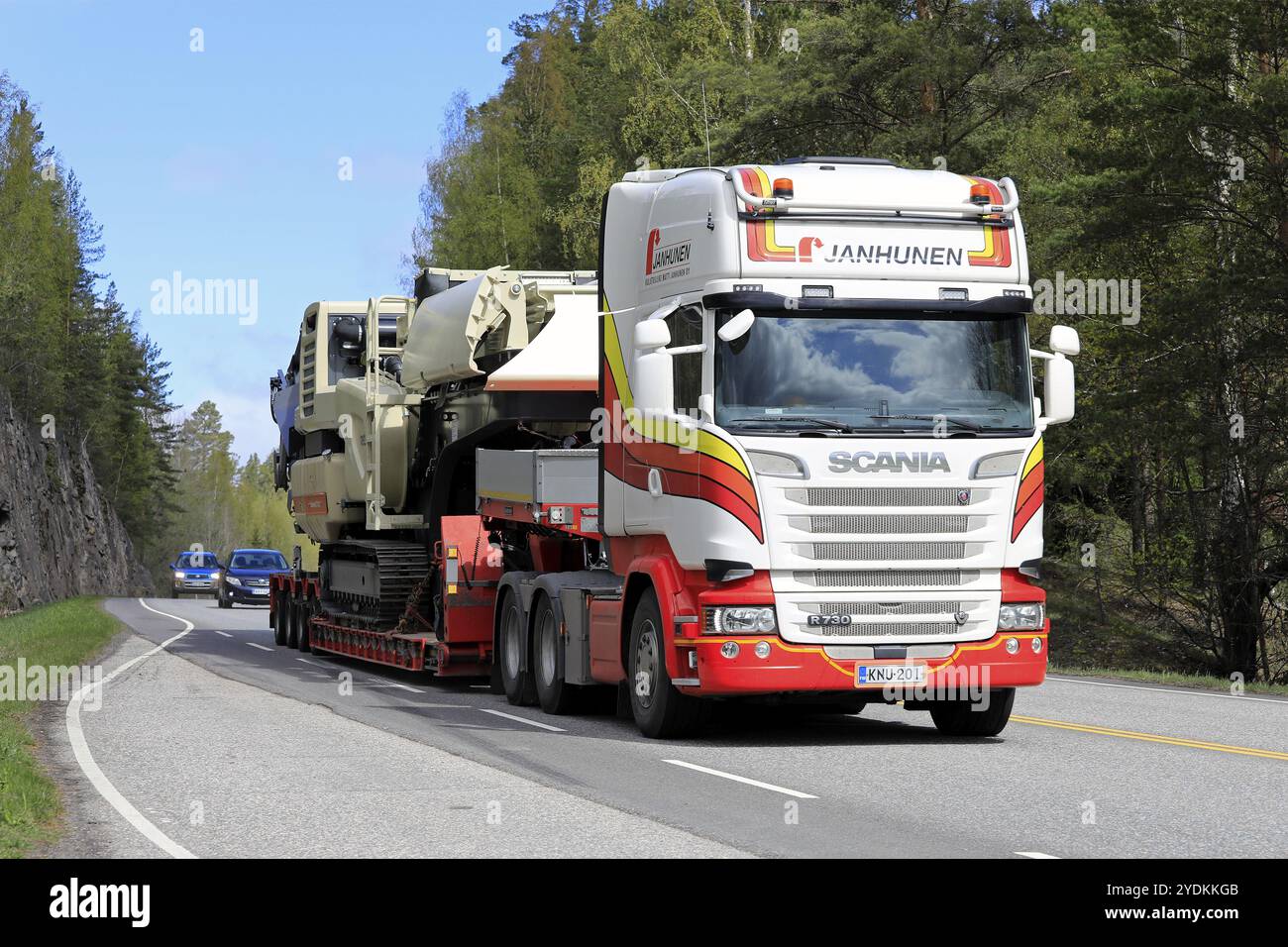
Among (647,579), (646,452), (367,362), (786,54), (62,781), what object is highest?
(786,54)

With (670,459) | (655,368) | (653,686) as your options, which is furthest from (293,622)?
(655,368)

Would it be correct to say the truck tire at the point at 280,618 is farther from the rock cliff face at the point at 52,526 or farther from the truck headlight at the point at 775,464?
the rock cliff face at the point at 52,526

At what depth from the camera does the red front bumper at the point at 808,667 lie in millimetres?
12391

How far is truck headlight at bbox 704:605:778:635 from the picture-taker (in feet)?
40.7

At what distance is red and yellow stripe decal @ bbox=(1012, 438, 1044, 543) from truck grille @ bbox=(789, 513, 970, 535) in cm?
51

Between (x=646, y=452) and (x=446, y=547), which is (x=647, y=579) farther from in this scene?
(x=446, y=547)

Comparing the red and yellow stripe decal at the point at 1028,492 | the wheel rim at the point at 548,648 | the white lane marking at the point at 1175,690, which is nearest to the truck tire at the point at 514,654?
the wheel rim at the point at 548,648

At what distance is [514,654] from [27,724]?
178 inches

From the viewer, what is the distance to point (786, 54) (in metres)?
38.6

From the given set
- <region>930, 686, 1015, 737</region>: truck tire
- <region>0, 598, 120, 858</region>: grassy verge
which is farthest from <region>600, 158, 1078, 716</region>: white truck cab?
<region>0, 598, 120, 858</region>: grassy verge
